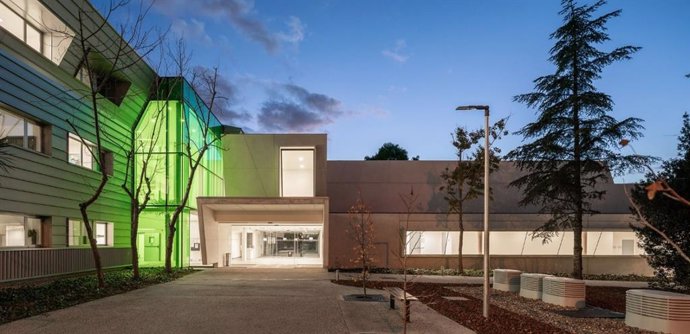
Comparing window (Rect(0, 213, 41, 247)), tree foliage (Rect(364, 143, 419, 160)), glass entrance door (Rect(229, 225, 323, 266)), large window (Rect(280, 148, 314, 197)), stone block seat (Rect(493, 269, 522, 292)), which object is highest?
tree foliage (Rect(364, 143, 419, 160))

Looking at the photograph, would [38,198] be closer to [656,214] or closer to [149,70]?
[149,70]

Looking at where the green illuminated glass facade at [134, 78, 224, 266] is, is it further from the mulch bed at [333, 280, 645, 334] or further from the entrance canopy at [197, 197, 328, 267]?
the mulch bed at [333, 280, 645, 334]

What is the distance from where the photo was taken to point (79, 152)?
23.1 m

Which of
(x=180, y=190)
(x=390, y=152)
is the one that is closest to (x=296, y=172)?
(x=180, y=190)

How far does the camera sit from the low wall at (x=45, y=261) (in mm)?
16938

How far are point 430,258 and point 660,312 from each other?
1908cm

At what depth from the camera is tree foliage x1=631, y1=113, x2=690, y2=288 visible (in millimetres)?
15516

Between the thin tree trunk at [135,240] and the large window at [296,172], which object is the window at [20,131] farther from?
the large window at [296,172]

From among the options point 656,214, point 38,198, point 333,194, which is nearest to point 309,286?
point 38,198

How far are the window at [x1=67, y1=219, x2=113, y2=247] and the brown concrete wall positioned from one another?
11.4 meters

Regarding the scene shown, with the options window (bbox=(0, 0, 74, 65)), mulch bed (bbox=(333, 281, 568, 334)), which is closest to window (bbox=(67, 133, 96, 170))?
window (bbox=(0, 0, 74, 65))

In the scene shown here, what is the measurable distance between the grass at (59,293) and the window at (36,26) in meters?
8.29

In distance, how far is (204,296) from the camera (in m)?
15.9

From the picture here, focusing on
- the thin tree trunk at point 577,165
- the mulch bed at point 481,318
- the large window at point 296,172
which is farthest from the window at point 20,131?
the thin tree trunk at point 577,165
